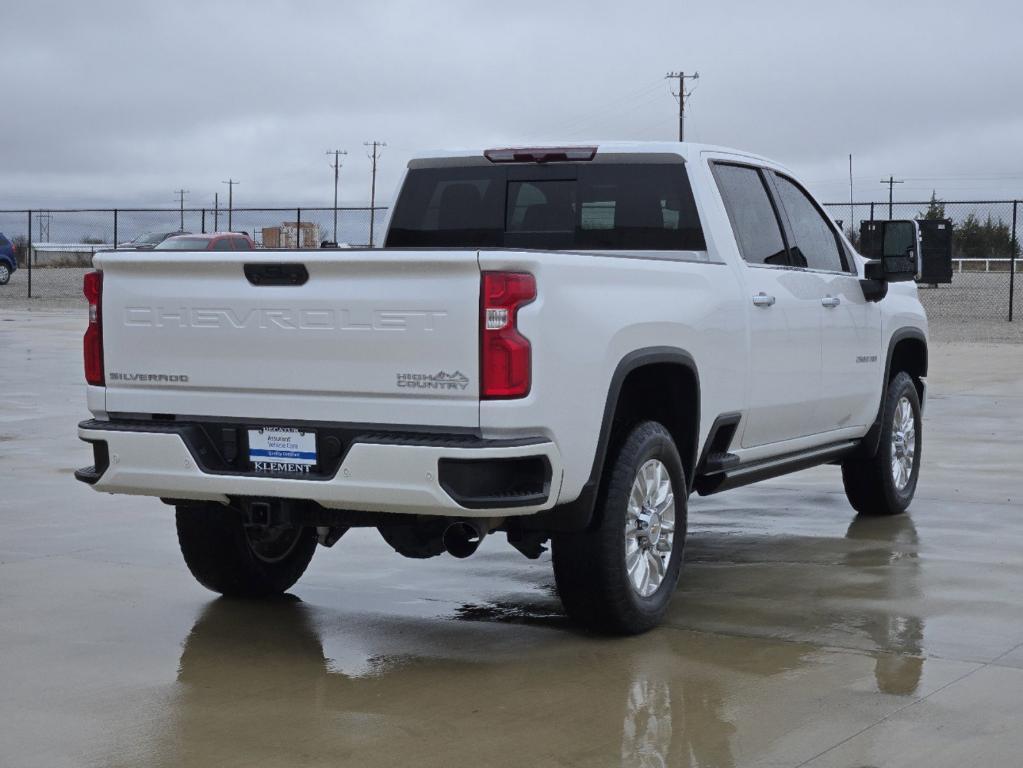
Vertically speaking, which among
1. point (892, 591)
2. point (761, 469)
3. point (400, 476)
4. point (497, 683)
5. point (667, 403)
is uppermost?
point (667, 403)

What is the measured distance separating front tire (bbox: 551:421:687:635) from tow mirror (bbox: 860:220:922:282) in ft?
8.68

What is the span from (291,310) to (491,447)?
0.98 m

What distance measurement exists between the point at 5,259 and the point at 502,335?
43.1 m

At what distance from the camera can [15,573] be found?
7.79 m

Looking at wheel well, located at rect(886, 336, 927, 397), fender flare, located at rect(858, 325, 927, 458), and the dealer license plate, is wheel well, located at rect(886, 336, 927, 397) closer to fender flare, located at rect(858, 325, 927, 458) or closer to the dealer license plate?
fender flare, located at rect(858, 325, 927, 458)

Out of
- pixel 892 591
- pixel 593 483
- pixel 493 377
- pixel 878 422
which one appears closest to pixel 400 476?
pixel 493 377

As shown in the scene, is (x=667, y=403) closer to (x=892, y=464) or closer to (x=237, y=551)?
(x=237, y=551)

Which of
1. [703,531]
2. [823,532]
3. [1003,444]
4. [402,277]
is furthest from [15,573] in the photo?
[1003,444]

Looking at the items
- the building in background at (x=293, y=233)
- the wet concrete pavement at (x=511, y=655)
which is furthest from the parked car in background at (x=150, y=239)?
the wet concrete pavement at (x=511, y=655)

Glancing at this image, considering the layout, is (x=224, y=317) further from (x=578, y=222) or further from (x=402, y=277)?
(x=578, y=222)

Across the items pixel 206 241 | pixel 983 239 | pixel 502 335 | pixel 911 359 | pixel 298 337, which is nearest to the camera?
pixel 502 335

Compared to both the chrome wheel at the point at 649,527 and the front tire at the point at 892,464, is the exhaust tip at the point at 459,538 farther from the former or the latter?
the front tire at the point at 892,464

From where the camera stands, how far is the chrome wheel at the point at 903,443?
960 cm

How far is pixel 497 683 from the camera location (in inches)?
229
